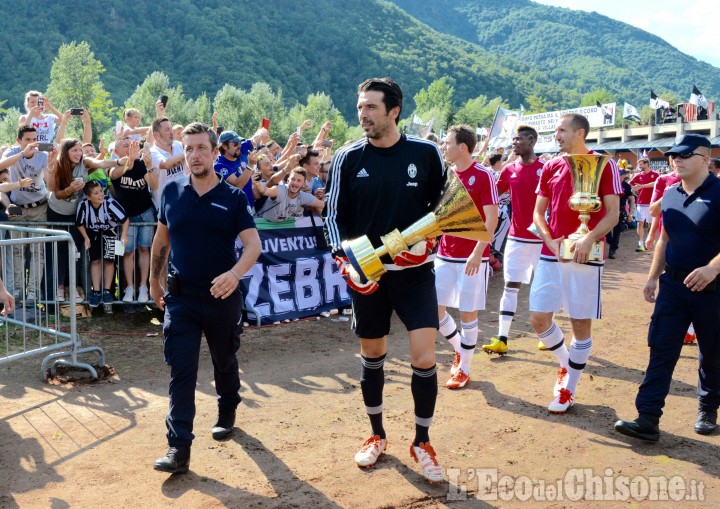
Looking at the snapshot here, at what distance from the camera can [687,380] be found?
6.59 m

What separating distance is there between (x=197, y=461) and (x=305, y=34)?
14895cm

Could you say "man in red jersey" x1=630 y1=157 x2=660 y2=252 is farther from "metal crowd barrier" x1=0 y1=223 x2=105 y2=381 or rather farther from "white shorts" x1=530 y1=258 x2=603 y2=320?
A: "metal crowd barrier" x1=0 y1=223 x2=105 y2=381

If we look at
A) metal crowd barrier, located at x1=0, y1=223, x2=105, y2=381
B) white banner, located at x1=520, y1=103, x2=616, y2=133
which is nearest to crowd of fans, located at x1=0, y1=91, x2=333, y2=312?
metal crowd barrier, located at x1=0, y1=223, x2=105, y2=381

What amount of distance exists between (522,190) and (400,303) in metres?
3.45

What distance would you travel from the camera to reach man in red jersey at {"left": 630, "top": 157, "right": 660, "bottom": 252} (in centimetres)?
1796

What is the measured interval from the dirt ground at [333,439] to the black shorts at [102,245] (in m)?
1.40

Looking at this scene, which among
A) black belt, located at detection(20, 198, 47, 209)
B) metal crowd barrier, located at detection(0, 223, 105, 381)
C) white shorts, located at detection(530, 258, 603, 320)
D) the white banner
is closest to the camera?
white shorts, located at detection(530, 258, 603, 320)

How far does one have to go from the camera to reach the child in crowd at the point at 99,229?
336 inches

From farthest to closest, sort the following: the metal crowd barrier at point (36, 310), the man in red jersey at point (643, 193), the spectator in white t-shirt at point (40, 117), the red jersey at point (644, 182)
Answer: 1. the red jersey at point (644, 182)
2. the man in red jersey at point (643, 193)
3. the spectator in white t-shirt at point (40, 117)
4. the metal crowd barrier at point (36, 310)

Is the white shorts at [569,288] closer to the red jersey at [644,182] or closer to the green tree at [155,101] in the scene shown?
the red jersey at [644,182]

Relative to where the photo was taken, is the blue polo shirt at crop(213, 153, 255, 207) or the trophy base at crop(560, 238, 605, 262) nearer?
the trophy base at crop(560, 238, 605, 262)

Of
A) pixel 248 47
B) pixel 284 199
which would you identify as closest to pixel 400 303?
pixel 284 199

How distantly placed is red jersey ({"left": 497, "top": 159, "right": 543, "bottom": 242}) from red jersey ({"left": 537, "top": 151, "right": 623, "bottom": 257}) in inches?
55.1

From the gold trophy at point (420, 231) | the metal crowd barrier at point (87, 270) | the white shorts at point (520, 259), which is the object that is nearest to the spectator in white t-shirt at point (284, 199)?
the metal crowd barrier at point (87, 270)
